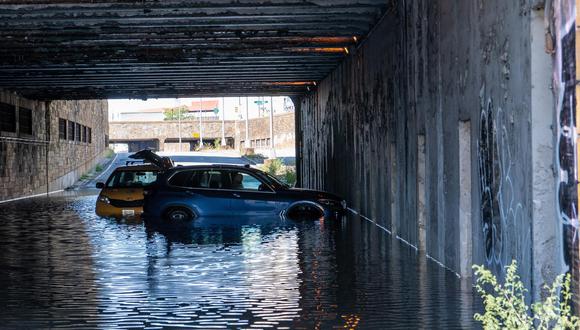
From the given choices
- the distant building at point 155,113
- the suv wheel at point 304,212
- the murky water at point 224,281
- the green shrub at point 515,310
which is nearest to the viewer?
the green shrub at point 515,310

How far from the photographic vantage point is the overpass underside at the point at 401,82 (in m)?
8.20

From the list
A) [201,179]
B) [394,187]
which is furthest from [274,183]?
[394,187]

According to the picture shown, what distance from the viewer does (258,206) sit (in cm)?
2152

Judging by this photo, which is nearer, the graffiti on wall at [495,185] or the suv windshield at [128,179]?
the graffiti on wall at [495,185]

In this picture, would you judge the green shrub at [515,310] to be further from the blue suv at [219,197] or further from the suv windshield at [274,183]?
the suv windshield at [274,183]

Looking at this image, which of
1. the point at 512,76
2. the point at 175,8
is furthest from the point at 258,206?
the point at 512,76

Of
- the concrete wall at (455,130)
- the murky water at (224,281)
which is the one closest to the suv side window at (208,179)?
the murky water at (224,281)

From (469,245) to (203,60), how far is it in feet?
50.9

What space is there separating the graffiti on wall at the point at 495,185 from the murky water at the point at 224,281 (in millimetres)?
699

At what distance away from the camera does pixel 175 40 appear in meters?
22.1

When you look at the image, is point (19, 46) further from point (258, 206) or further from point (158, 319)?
point (158, 319)

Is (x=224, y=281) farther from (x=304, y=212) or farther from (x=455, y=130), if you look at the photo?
(x=304, y=212)

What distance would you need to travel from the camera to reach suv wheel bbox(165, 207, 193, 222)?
21703 mm

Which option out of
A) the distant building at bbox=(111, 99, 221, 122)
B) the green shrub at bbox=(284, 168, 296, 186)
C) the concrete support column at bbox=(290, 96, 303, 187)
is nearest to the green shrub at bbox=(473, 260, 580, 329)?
the concrete support column at bbox=(290, 96, 303, 187)
